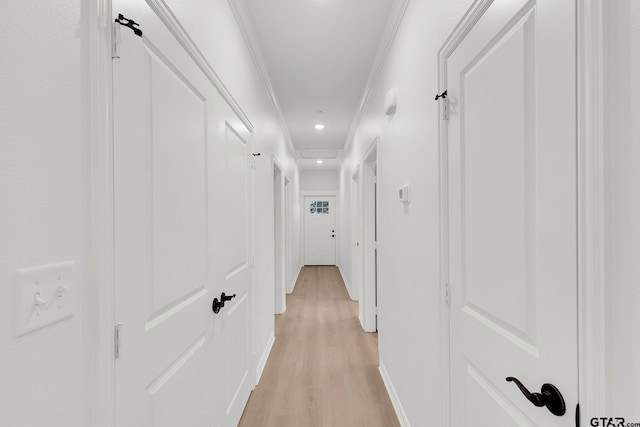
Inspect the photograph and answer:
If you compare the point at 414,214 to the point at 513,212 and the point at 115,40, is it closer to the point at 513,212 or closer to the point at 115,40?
the point at 513,212

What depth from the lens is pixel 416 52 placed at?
1.67 m

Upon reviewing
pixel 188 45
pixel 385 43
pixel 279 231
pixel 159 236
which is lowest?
pixel 279 231

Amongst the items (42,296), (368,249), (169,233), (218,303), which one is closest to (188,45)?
(169,233)

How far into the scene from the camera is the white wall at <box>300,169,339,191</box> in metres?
8.38

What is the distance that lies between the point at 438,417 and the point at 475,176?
1.05 metres

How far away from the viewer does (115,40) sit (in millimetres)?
810

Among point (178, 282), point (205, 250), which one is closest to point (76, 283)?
point (178, 282)

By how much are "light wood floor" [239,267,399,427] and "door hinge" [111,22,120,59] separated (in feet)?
6.93

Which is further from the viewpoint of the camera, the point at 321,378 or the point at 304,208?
the point at 304,208

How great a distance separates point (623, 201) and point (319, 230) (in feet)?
26.4

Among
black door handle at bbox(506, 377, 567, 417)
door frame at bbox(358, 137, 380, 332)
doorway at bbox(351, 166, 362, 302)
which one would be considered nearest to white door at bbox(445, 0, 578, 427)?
black door handle at bbox(506, 377, 567, 417)

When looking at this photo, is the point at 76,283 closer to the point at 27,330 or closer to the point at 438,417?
the point at 27,330

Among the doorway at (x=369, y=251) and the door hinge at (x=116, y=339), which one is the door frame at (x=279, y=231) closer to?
the doorway at (x=369, y=251)

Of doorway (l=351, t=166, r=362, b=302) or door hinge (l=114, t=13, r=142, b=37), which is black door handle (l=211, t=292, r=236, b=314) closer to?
door hinge (l=114, t=13, r=142, b=37)
